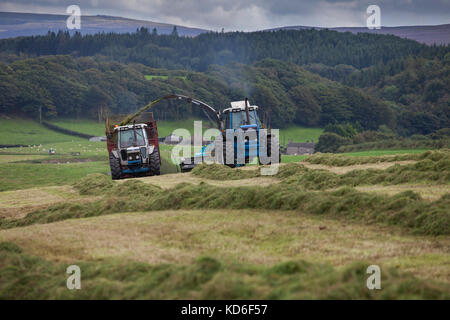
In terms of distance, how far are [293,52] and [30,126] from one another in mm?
127466

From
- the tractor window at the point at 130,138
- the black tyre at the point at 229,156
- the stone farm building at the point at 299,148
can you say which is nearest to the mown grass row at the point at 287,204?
the tractor window at the point at 130,138

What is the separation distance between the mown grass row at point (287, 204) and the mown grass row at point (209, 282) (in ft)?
11.7

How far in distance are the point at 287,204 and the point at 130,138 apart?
13.7m

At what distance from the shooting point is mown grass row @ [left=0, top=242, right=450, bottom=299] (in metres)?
6.35

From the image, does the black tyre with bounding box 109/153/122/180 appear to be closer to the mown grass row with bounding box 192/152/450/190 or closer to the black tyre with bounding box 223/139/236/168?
the black tyre with bounding box 223/139/236/168

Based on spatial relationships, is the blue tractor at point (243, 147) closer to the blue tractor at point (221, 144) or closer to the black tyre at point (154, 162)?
the blue tractor at point (221, 144)

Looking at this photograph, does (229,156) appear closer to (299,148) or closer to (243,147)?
(243,147)

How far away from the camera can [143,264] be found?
7777 mm

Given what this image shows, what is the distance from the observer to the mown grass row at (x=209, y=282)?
6348 mm

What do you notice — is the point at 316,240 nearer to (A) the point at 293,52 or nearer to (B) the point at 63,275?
(B) the point at 63,275

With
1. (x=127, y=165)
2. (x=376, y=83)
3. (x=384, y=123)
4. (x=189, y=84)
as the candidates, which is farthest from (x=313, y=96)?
(x=127, y=165)

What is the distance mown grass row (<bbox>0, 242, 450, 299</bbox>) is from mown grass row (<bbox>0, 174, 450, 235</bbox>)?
3.57 meters

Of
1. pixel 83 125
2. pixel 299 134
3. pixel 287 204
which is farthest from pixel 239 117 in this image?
pixel 299 134

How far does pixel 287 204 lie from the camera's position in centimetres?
1204
